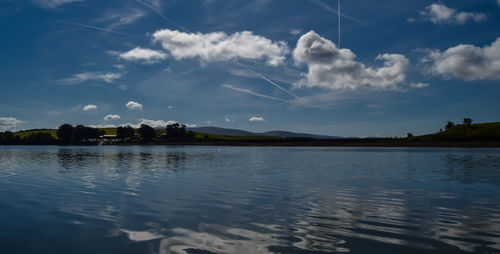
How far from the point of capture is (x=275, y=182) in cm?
2905

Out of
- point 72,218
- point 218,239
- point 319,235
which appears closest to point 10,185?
point 72,218

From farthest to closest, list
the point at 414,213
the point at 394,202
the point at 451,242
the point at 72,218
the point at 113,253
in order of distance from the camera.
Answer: the point at 394,202 < the point at 414,213 < the point at 72,218 < the point at 451,242 < the point at 113,253

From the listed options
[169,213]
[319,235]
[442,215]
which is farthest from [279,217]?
[442,215]

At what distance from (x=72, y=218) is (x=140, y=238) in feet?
18.4

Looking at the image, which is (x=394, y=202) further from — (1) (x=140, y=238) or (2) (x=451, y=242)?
(1) (x=140, y=238)

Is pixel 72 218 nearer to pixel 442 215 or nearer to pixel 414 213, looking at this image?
pixel 414 213

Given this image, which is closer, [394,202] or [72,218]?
[72,218]

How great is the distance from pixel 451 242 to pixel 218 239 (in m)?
8.52

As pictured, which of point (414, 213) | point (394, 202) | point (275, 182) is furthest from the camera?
point (275, 182)

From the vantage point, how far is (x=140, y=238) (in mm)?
11836

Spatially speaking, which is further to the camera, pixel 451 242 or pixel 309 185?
pixel 309 185

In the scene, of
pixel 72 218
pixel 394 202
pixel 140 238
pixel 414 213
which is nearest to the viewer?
pixel 140 238

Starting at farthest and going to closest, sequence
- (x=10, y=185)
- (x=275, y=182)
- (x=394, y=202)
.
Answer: (x=275, y=182) < (x=10, y=185) < (x=394, y=202)

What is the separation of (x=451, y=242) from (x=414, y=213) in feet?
17.6
